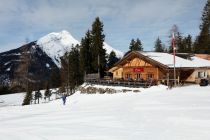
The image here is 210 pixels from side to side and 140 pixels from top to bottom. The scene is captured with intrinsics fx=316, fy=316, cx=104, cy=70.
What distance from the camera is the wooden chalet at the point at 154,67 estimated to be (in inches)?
1788

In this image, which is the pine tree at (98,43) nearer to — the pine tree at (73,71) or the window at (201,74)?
the pine tree at (73,71)

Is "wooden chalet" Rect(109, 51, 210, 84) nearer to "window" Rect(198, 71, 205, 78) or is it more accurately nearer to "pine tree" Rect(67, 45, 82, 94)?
"window" Rect(198, 71, 205, 78)

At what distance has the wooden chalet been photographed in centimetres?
4541

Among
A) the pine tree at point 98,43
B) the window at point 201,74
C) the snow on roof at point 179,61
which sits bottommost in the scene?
the window at point 201,74

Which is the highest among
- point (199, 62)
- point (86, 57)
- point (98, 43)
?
point (98, 43)

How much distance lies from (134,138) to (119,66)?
134 feet

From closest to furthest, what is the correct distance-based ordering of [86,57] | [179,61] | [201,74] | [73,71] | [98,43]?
[201,74] → [179,61] → [98,43] → [86,57] → [73,71]

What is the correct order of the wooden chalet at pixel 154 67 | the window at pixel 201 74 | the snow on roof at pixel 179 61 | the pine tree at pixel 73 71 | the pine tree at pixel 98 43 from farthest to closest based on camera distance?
the pine tree at pixel 73 71, the pine tree at pixel 98 43, the window at pixel 201 74, the snow on roof at pixel 179 61, the wooden chalet at pixel 154 67

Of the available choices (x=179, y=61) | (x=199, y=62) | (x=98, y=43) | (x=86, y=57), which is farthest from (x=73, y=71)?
(x=199, y=62)

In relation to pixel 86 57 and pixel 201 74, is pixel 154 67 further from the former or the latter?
pixel 86 57

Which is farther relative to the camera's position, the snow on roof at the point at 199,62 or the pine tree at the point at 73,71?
the pine tree at the point at 73,71

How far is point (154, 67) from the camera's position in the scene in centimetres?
4719

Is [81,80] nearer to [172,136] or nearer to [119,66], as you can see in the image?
[119,66]

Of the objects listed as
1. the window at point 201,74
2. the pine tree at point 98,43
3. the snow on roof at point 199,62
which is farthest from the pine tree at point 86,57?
the window at point 201,74
